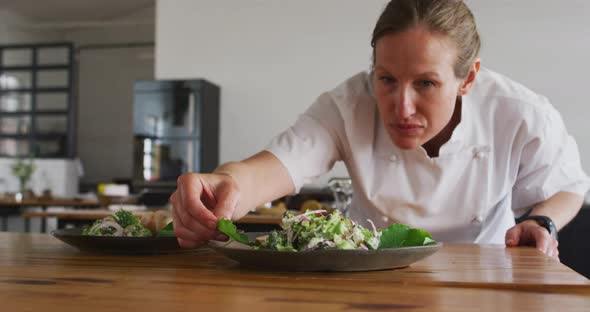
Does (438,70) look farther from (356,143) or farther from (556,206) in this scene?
(556,206)

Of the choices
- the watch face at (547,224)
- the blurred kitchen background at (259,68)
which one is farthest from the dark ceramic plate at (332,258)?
the blurred kitchen background at (259,68)

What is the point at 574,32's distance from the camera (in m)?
5.69

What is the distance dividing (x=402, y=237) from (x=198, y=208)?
33cm

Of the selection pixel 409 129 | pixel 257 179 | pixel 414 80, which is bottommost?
pixel 257 179

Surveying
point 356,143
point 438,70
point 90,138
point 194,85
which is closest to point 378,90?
point 438,70

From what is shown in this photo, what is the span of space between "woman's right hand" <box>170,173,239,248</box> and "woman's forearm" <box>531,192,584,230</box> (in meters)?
0.87

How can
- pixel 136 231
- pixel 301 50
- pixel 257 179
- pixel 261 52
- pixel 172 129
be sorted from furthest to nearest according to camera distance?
pixel 261 52, pixel 301 50, pixel 172 129, pixel 257 179, pixel 136 231

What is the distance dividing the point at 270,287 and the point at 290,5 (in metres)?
5.65

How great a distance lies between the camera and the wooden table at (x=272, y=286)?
66 cm

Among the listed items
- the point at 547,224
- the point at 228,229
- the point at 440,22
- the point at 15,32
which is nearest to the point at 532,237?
the point at 547,224

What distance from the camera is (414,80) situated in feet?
4.28

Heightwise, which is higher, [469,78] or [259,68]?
[259,68]

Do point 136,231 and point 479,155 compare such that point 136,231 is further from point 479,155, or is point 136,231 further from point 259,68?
point 259,68

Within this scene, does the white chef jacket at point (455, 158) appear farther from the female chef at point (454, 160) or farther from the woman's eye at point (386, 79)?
the woman's eye at point (386, 79)
